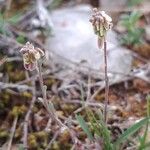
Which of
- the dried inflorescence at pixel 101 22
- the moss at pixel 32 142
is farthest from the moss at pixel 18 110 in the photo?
the dried inflorescence at pixel 101 22

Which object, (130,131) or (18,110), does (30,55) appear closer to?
(130,131)

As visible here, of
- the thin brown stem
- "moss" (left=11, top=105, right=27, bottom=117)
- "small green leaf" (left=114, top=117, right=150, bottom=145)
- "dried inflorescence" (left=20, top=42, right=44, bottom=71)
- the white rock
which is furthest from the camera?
the white rock

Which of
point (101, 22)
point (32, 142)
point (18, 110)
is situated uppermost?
point (101, 22)

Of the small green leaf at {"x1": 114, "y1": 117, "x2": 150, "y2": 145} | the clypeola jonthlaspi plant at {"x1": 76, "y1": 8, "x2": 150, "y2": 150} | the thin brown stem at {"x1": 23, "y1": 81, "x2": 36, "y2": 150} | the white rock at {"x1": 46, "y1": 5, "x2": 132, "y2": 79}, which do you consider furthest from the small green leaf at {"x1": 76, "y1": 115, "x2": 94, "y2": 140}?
the white rock at {"x1": 46, "y1": 5, "x2": 132, "y2": 79}

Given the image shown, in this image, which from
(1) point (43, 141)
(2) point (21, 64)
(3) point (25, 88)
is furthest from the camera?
(2) point (21, 64)

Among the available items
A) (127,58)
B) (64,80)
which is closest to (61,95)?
(64,80)

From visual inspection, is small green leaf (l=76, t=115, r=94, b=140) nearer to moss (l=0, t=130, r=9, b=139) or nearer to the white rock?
moss (l=0, t=130, r=9, b=139)

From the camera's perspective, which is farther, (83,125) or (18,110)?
(18,110)

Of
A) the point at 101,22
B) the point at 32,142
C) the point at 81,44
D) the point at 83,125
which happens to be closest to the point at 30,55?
the point at 101,22

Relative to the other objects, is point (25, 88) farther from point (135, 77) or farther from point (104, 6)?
point (104, 6)

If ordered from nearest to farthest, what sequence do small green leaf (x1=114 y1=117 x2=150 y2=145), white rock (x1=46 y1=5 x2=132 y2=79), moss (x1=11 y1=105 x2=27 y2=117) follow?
small green leaf (x1=114 y1=117 x2=150 y2=145)
moss (x1=11 y1=105 x2=27 y2=117)
white rock (x1=46 y1=5 x2=132 y2=79)

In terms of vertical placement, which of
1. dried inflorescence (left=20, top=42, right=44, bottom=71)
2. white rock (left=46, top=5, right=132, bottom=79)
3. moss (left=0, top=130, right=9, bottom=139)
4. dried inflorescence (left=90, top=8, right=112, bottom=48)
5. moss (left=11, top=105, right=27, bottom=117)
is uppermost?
white rock (left=46, top=5, right=132, bottom=79)
